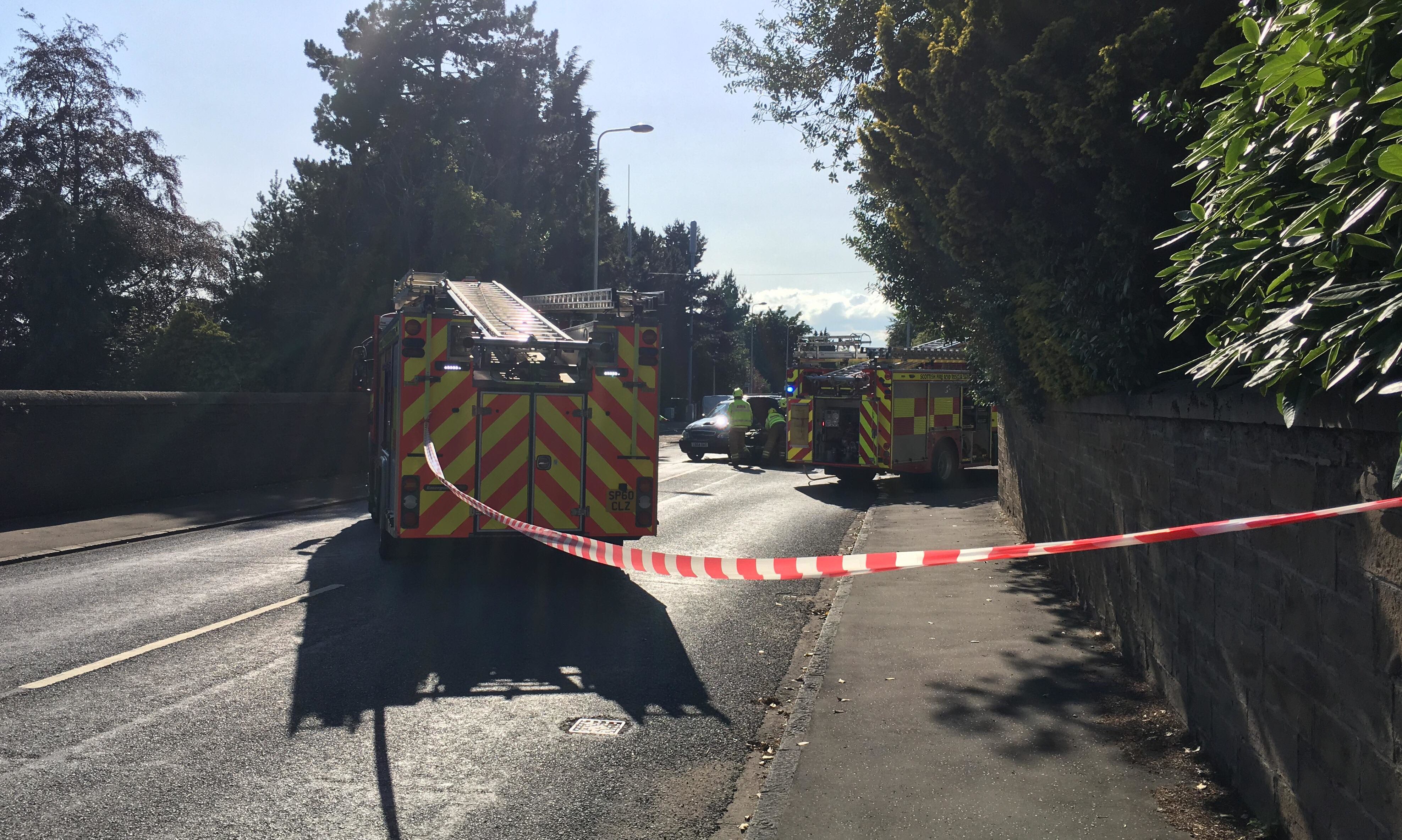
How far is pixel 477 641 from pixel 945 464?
16.3 m

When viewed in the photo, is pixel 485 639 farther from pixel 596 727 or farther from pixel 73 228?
pixel 73 228

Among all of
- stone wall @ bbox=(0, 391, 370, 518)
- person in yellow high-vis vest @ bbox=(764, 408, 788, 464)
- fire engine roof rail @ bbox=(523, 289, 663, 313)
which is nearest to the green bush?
fire engine roof rail @ bbox=(523, 289, 663, 313)

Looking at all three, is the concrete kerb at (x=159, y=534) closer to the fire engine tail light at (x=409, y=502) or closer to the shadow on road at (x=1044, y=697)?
the fire engine tail light at (x=409, y=502)

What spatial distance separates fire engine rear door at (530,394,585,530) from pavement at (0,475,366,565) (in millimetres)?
5837

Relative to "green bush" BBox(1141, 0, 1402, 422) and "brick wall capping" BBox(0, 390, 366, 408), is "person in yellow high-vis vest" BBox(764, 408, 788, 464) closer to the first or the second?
"brick wall capping" BBox(0, 390, 366, 408)

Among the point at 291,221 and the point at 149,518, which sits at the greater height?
the point at 291,221

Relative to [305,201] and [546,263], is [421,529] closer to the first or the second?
[305,201]

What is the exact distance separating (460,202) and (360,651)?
24.3 metres

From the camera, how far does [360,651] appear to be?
7344 millimetres

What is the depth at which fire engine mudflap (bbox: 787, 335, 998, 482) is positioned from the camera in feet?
68.6

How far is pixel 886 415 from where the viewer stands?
20.8 meters

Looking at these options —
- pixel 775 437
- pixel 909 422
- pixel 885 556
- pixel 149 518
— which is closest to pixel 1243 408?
pixel 885 556

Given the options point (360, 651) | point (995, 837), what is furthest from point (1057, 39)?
point (360, 651)

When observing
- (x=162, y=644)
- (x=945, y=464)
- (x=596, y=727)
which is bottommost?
(x=596, y=727)
